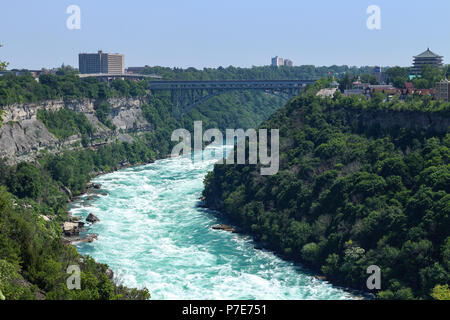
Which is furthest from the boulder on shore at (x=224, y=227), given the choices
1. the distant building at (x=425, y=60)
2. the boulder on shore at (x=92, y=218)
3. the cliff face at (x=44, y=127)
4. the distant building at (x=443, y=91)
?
the distant building at (x=425, y=60)

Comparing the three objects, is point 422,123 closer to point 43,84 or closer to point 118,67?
point 43,84

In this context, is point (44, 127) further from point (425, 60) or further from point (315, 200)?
point (425, 60)

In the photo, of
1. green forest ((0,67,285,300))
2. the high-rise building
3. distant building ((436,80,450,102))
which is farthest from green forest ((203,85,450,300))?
the high-rise building

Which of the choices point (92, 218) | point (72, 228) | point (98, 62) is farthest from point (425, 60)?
point (98, 62)

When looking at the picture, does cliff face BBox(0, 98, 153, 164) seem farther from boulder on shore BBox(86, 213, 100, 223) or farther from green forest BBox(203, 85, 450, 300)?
green forest BBox(203, 85, 450, 300)

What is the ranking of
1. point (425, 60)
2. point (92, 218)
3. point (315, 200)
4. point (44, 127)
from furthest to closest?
point (425, 60) < point (44, 127) < point (92, 218) < point (315, 200)

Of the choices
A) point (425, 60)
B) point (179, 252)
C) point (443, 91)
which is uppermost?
point (425, 60)

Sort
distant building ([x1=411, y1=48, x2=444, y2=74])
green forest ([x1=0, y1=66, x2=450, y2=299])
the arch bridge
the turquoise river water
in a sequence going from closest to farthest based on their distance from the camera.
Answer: green forest ([x1=0, y1=66, x2=450, y2=299]) → the turquoise river water → distant building ([x1=411, y1=48, x2=444, y2=74]) → the arch bridge

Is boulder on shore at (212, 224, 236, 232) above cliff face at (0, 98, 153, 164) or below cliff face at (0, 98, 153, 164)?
below

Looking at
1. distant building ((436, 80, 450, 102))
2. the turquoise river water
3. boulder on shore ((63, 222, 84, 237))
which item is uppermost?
distant building ((436, 80, 450, 102))
